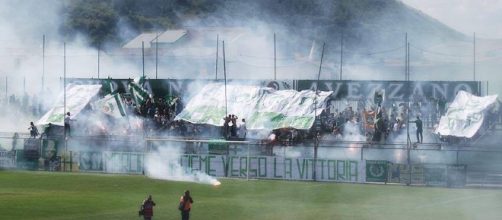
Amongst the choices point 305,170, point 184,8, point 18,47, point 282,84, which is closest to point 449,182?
point 305,170

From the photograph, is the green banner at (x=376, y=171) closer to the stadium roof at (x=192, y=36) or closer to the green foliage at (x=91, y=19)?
the stadium roof at (x=192, y=36)

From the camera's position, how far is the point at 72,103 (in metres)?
66.9

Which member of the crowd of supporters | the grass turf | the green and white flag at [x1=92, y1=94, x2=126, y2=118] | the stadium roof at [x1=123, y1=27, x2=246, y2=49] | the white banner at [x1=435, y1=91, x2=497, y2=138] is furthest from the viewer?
the stadium roof at [x1=123, y1=27, x2=246, y2=49]

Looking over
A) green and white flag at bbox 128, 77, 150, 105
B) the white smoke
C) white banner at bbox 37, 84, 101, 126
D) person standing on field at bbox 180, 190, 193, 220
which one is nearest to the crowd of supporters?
green and white flag at bbox 128, 77, 150, 105

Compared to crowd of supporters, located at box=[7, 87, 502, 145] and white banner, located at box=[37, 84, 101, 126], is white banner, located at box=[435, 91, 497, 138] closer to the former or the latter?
crowd of supporters, located at box=[7, 87, 502, 145]

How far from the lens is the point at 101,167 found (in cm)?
5866

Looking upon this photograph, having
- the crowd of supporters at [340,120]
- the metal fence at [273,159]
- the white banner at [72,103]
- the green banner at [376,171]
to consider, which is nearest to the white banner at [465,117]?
the crowd of supporters at [340,120]

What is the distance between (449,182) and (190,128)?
60.5 feet

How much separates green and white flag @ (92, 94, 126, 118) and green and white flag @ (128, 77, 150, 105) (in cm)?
130

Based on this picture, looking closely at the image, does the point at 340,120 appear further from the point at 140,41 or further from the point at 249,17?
the point at 140,41

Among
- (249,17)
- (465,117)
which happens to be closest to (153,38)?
(249,17)

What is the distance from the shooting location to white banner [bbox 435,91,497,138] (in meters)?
54.2

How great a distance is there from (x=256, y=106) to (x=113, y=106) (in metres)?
9.12

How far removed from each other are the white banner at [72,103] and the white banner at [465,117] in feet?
76.8
